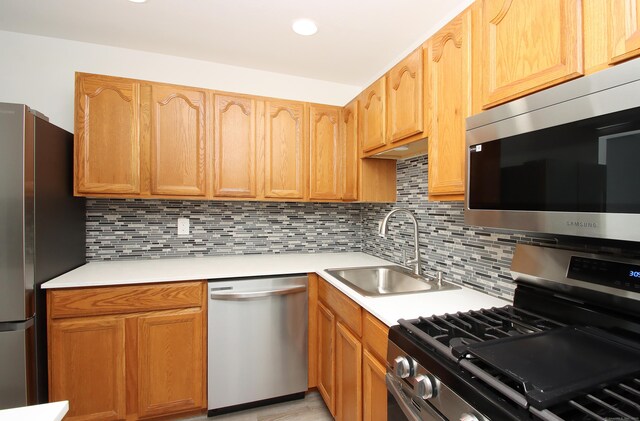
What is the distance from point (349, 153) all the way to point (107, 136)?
1659mm

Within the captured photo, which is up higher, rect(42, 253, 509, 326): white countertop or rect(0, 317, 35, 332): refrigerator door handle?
rect(42, 253, 509, 326): white countertop

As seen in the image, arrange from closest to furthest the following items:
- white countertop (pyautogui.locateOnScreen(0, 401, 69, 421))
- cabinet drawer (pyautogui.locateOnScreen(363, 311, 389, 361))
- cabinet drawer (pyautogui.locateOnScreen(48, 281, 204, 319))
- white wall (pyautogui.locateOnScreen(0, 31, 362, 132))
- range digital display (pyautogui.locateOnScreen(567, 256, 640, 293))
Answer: white countertop (pyautogui.locateOnScreen(0, 401, 69, 421)) < range digital display (pyautogui.locateOnScreen(567, 256, 640, 293)) < cabinet drawer (pyautogui.locateOnScreen(363, 311, 389, 361)) < cabinet drawer (pyautogui.locateOnScreen(48, 281, 204, 319)) < white wall (pyautogui.locateOnScreen(0, 31, 362, 132))

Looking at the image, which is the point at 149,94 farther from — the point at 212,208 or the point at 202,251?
the point at 202,251

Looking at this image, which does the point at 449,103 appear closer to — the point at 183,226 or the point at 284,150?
the point at 284,150

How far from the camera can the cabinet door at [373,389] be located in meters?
1.21

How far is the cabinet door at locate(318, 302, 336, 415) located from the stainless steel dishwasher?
4.0 inches

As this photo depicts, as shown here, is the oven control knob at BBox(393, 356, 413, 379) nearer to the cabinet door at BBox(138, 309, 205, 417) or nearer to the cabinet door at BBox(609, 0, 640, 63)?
the cabinet door at BBox(609, 0, 640, 63)

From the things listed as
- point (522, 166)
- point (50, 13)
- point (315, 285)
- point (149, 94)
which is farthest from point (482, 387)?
point (50, 13)

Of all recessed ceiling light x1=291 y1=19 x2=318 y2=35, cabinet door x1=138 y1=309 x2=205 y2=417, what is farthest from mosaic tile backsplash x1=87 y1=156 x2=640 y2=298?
recessed ceiling light x1=291 y1=19 x2=318 y2=35

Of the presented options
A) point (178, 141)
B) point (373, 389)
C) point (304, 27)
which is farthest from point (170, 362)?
point (304, 27)

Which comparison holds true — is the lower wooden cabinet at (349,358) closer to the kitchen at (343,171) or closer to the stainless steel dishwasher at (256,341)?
the kitchen at (343,171)

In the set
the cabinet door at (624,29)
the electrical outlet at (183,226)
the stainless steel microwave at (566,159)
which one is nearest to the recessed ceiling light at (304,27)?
the stainless steel microwave at (566,159)

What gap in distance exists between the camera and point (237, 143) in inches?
84.0

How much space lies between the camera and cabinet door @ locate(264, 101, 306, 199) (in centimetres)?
220
